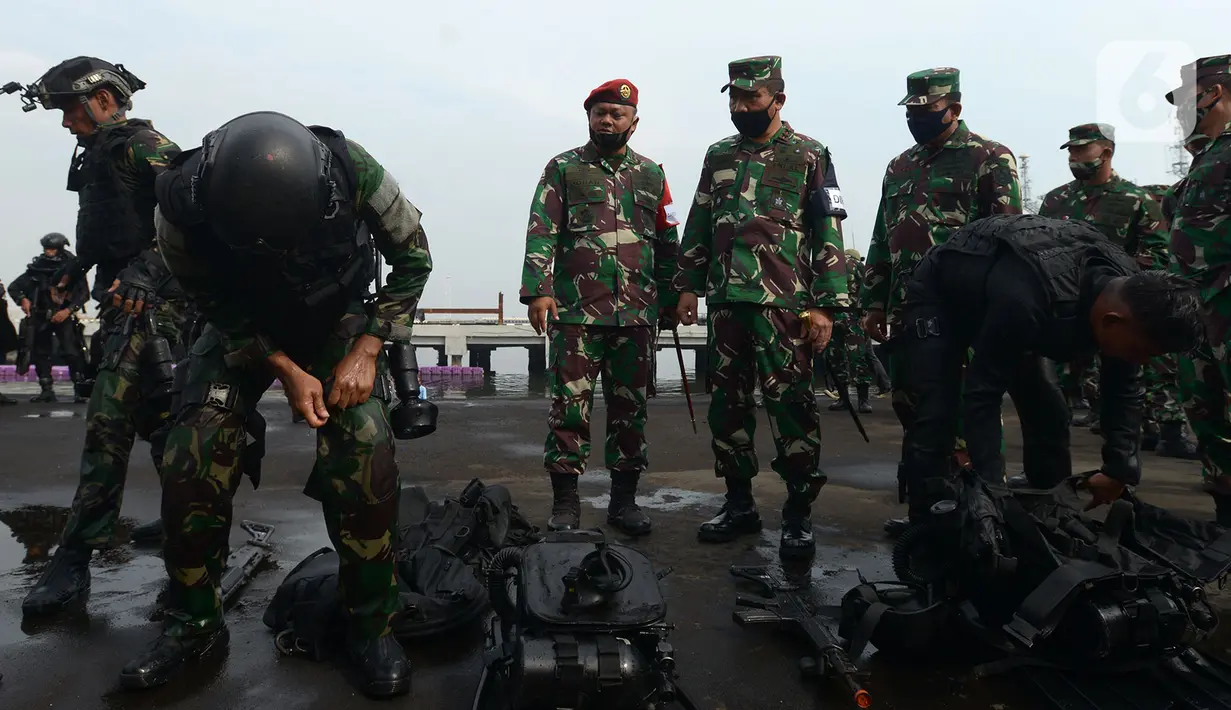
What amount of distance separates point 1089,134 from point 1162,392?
2198mm

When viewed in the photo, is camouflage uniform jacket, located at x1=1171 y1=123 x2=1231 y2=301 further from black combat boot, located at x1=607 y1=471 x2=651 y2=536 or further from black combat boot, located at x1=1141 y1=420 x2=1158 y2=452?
black combat boot, located at x1=1141 y1=420 x2=1158 y2=452

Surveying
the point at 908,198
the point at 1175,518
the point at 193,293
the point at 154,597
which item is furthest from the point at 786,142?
the point at 154,597

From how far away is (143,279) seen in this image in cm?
326

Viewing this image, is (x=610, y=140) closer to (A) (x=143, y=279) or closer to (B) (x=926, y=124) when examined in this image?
(B) (x=926, y=124)

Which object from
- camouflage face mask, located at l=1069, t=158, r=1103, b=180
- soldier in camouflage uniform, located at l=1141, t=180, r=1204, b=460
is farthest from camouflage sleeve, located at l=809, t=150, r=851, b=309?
camouflage face mask, located at l=1069, t=158, r=1103, b=180

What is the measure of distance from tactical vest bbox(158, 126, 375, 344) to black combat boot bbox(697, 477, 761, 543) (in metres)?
2.06

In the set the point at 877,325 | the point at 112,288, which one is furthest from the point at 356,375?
the point at 877,325

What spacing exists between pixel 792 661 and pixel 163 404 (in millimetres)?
2616

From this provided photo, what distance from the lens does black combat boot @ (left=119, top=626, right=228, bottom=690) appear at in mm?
2148

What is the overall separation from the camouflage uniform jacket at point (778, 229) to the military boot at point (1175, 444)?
4.13 m

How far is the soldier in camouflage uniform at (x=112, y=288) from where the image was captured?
A: 9.75 feet

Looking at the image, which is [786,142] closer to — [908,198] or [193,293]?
[908,198]

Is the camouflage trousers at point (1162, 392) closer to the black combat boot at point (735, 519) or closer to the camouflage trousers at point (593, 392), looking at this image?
the black combat boot at point (735, 519)

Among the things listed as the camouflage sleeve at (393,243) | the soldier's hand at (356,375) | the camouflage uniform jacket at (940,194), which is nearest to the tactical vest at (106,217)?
the camouflage sleeve at (393,243)
